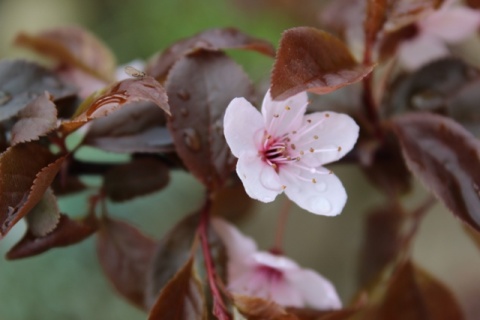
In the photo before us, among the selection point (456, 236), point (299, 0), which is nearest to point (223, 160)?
point (456, 236)

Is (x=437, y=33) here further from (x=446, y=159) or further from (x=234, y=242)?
(x=234, y=242)

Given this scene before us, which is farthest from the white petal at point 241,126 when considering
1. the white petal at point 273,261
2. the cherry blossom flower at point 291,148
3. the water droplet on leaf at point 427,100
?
the water droplet on leaf at point 427,100

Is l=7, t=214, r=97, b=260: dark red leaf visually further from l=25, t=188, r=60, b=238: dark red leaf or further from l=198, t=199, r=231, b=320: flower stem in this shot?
l=198, t=199, r=231, b=320: flower stem

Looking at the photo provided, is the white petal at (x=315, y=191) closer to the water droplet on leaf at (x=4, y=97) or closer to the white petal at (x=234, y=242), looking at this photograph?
the white petal at (x=234, y=242)

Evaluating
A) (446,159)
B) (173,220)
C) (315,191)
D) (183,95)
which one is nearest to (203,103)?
(183,95)

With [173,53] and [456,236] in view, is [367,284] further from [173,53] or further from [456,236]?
[456,236]
